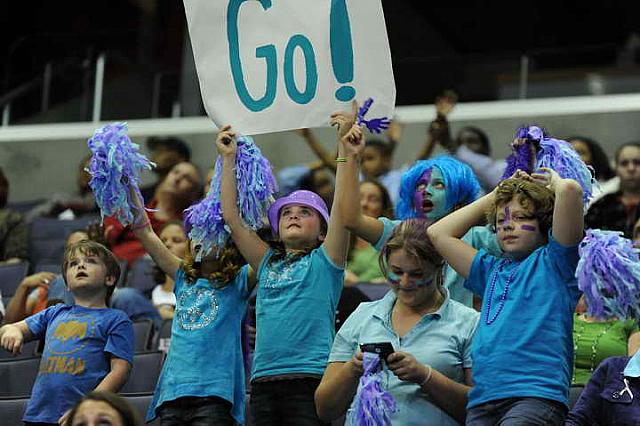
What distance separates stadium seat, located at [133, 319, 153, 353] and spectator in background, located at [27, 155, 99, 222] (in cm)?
332

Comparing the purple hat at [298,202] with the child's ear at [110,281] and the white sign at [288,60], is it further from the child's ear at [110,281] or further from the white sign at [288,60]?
the child's ear at [110,281]

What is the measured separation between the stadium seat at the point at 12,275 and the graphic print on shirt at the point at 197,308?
3142 mm

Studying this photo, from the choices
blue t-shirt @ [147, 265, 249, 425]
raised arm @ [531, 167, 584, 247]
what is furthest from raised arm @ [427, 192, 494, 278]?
blue t-shirt @ [147, 265, 249, 425]

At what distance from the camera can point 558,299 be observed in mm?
4066

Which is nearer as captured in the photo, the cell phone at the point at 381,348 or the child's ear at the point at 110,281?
the cell phone at the point at 381,348

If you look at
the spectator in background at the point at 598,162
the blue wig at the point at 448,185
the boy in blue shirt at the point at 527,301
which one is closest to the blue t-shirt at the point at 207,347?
the blue wig at the point at 448,185

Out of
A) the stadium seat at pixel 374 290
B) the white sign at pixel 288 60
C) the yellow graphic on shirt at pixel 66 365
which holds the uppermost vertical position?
the white sign at pixel 288 60

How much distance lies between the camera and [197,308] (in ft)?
16.0

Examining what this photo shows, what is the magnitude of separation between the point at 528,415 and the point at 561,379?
0.19 m

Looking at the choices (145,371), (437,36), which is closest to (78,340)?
(145,371)

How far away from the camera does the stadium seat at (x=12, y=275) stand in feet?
Result: 25.8

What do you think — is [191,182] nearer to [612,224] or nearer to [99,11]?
[612,224]

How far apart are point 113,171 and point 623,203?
3232mm

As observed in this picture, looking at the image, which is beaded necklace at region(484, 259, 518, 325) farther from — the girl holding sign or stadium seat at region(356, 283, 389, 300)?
stadium seat at region(356, 283, 389, 300)
